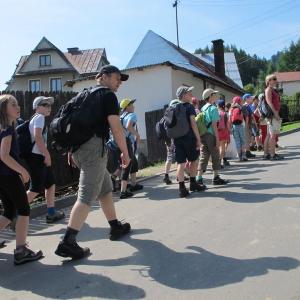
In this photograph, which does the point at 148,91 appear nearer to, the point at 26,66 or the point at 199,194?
the point at 199,194

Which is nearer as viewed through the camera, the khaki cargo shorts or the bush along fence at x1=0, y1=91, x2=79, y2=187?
the khaki cargo shorts

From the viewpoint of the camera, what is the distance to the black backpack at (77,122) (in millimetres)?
5410

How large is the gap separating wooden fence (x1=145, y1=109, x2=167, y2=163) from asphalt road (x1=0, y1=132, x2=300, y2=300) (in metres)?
9.69

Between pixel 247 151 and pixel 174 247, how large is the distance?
8.51 m

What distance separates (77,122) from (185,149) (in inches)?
130

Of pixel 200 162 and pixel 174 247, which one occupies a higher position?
pixel 200 162

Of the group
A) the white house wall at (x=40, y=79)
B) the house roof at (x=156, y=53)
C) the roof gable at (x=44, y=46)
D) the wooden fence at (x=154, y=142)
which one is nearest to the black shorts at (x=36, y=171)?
the wooden fence at (x=154, y=142)

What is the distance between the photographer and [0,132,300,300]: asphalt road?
439cm

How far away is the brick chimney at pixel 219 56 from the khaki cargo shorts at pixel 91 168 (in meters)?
34.5

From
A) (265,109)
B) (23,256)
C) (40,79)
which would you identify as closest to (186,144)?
(23,256)

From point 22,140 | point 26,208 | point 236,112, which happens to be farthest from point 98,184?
point 236,112

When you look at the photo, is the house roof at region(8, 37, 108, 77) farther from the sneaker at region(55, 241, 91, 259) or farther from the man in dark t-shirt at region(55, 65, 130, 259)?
the sneaker at region(55, 241, 91, 259)

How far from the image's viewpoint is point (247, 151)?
13.6 meters

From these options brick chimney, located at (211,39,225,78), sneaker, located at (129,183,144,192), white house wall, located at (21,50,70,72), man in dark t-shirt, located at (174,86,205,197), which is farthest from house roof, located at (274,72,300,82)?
man in dark t-shirt, located at (174,86,205,197)
